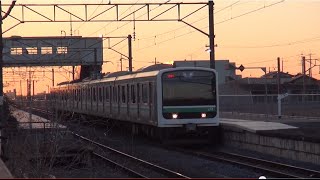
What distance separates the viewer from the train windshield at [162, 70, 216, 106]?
21703 mm

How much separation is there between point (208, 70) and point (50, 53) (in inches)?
1768

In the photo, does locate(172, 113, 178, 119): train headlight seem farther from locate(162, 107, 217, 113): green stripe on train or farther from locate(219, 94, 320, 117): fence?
locate(219, 94, 320, 117): fence

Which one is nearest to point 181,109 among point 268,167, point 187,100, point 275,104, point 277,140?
point 187,100

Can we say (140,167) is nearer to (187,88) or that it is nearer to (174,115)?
(174,115)

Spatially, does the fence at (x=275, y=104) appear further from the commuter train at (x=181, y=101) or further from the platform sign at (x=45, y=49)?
the platform sign at (x=45, y=49)

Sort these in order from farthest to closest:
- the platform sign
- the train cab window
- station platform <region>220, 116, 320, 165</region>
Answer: the platform sign, the train cab window, station platform <region>220, 116, 320, 165</region>

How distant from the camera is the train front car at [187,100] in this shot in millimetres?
21594

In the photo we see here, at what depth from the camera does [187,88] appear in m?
21.8

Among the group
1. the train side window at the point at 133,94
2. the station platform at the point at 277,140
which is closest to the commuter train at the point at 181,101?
the station platform at the point at 277,140

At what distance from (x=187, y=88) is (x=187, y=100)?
43 centimetres

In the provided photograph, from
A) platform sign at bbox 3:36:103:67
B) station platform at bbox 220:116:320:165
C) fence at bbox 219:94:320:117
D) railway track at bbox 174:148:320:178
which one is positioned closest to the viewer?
railway track at bbox 174:148:320:178

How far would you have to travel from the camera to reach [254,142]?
20.5 meters

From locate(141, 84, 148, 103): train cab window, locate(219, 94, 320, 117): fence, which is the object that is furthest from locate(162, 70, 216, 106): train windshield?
locate(219, 94, 320, 117): fence

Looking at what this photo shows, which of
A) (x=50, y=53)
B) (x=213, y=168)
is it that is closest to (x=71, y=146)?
(x=213, y=168)
